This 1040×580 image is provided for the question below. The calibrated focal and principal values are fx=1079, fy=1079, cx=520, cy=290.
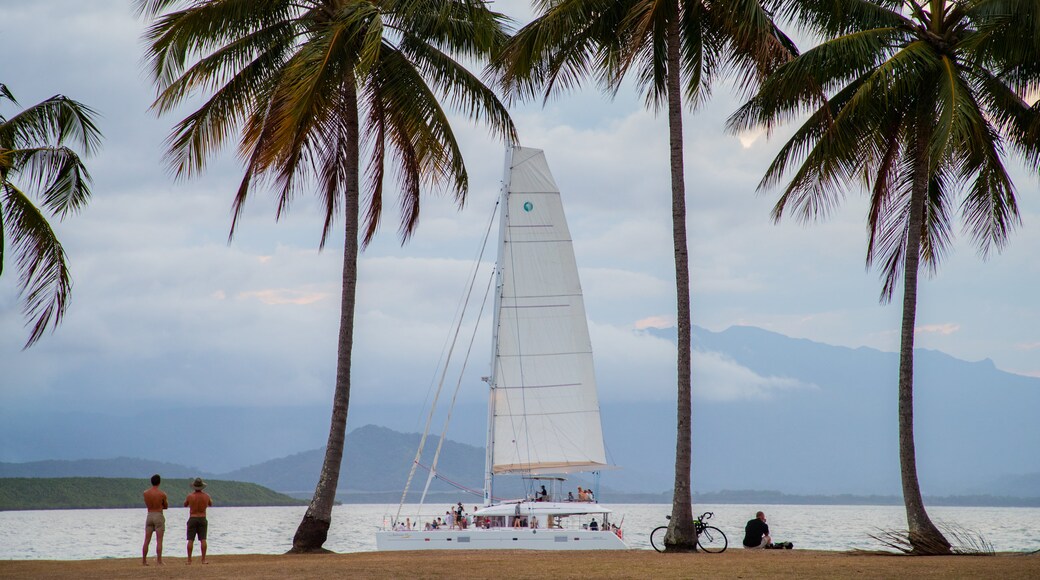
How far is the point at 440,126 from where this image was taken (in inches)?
1077

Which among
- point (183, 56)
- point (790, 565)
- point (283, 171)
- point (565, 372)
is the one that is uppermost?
point (183, 56)

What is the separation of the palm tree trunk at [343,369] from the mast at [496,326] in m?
7.88

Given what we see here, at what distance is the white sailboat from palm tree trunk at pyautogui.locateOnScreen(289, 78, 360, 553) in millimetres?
8023

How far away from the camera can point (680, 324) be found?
2352 centimetres

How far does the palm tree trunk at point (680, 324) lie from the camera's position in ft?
75.5

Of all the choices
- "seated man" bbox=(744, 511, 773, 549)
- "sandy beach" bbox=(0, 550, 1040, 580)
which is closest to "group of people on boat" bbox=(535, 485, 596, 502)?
"seated man" bbox=(744, 511, 773, 549)

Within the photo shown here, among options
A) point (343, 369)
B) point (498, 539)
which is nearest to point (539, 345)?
point (498, 539)

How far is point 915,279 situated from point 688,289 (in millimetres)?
4998

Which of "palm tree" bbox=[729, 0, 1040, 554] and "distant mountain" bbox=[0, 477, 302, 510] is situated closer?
"palm tree" bbox=[729, 0, 1040, 554]

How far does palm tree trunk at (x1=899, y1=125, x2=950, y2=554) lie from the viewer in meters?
22.4

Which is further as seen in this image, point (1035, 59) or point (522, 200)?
point (522, 200)

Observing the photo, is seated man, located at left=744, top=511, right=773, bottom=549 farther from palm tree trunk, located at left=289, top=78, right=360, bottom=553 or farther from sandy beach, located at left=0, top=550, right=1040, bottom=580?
palm tree trunk, located at left=289, top=78, right=360, bottom=553

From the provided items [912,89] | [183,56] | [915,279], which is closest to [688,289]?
[915,279]

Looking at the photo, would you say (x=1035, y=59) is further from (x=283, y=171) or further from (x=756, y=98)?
(x=283, y=171)
